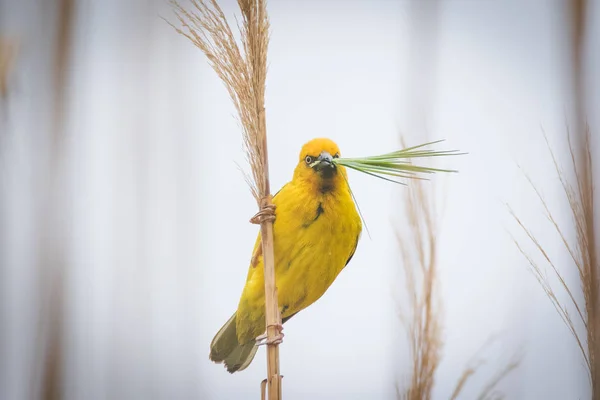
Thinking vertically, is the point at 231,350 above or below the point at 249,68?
below

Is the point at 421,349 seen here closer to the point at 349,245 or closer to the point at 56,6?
the point at 349,245

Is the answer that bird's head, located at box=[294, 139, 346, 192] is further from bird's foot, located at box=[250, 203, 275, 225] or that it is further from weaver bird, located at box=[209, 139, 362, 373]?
bird's foot, located at box=[250, 203, 275, 225]

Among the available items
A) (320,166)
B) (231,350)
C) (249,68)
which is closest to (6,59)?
(249,68)

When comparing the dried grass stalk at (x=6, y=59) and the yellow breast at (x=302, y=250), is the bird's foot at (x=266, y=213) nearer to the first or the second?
the yellow breast at (x=302, y=250)

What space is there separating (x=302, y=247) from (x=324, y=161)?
22 centimetres

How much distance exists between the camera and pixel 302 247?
129cm

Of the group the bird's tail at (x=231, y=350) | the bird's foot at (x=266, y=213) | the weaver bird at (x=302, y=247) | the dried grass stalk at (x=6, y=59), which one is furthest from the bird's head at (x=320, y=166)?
the dried grass stalk at (x=6, y=59)

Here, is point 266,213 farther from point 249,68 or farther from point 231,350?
point 231,350

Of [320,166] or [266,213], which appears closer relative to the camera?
[266,213]

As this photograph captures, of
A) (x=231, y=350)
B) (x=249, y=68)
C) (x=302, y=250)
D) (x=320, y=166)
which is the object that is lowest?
(x=231, y=350)

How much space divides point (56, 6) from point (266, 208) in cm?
77

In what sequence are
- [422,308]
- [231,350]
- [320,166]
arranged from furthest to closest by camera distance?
1. [231,350]
2. [320,166]
3. [422,308]

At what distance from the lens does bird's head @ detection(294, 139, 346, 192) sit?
1.22m

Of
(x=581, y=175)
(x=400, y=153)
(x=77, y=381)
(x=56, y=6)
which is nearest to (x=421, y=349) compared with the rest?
(x=400, y=153)
